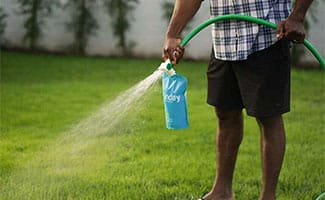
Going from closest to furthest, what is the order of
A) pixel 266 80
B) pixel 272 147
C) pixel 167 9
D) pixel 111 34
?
pixel 266 80
pixel 272 147
pixel 167 9
pixel 111 34

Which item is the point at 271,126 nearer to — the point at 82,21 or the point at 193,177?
the point at 193,177

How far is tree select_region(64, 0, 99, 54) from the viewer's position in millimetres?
9000

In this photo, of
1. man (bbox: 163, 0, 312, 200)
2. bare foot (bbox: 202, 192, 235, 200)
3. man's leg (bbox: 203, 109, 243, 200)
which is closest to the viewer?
man (bbox: 163, 0, 312, 200)

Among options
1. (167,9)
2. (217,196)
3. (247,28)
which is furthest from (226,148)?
(167,9)

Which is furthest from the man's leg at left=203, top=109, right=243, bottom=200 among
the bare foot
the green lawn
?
the green lawn

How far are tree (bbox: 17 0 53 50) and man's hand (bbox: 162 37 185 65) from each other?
20.7 feet

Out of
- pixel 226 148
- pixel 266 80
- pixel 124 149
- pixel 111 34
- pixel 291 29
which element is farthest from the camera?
Result: pixel 111 34

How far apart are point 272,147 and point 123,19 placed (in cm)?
630

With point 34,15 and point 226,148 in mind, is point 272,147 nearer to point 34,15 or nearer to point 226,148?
point 226,148

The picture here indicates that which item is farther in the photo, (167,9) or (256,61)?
(167,9)

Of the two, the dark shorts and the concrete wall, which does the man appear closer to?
the dark shorts

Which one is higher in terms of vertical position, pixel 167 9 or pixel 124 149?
pixel 167 9

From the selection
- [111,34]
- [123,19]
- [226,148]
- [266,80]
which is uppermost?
[266,80]

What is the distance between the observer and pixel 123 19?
8961 mm
